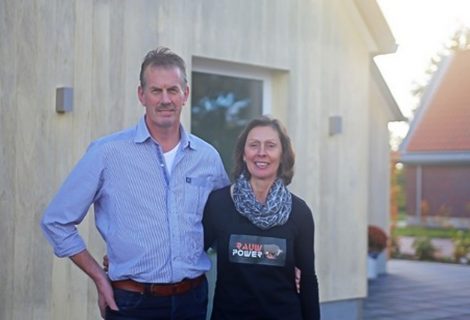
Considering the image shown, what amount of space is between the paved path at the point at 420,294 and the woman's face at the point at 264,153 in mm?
6441

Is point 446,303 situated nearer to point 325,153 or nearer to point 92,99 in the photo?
point 325,153

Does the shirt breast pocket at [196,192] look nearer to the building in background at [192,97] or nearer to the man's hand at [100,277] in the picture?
the man's hand at [100,277]

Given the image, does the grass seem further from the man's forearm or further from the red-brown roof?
the man's forearm

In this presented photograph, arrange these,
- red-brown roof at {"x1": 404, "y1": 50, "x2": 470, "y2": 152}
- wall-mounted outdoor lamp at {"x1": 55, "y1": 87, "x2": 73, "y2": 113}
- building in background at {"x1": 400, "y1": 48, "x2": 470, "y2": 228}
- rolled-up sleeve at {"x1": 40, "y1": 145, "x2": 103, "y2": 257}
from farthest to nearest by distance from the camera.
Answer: building in background at {"x1": 400, "y1": 48, "x2": 470, "y2": 228}, red-brown roof at {"x1": 404, "y1": 50, "x2": 470, "y2": 152}, wall-mounted outdoor lamp at {"x1": 55, "y1": 87, "x2": 73, "y2": 113}, rolled-up sleeve at {"x1": 40, "y1": 145, "x2": 103, "y2": 257}

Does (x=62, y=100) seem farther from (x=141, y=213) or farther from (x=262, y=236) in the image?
(x=262, y=236)

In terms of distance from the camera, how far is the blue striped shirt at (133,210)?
3762 millimetres

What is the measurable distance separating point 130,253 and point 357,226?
515cm

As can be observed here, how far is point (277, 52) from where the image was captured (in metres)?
7.75

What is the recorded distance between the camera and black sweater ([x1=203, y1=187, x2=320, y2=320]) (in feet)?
12.6

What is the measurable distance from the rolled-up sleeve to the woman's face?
2.17 ft

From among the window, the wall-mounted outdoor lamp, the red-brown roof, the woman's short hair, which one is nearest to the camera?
the woman's short hair

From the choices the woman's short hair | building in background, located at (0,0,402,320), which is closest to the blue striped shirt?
the woman's short hair

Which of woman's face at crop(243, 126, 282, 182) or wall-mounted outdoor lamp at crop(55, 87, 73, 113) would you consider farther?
wall-mounted outdoor lamp at crop(55, 87, 73, 113)

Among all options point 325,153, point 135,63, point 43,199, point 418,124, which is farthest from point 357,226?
point 418,124
